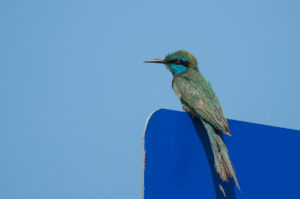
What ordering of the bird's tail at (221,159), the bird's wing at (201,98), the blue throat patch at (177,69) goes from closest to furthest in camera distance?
the bird's tail at (221,159) < the bird's wing at (201,98) < the blue throat patch at (177,69)

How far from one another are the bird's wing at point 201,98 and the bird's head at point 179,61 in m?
0.23

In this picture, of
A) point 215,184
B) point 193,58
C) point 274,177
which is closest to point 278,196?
point 274,177

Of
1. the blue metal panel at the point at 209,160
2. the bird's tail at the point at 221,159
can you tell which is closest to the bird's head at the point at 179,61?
the blue metal panel at the point at 209,160

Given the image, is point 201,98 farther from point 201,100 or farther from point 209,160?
point 209,160

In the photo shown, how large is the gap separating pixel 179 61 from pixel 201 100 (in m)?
0.95

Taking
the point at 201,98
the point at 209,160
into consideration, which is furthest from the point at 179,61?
the point at 209,160

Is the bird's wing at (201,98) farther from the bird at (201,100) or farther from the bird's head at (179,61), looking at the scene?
the bird's head at (179,61)

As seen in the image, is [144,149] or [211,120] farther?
[211,120]

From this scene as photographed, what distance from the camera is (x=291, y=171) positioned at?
8.87ft

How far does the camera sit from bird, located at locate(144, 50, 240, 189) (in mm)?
2322

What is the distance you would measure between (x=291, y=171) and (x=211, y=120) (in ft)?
2.52

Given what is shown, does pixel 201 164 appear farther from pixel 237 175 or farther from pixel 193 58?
pixel 193 58

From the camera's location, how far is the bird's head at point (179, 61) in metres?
3.76

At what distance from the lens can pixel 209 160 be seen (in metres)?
2.33
